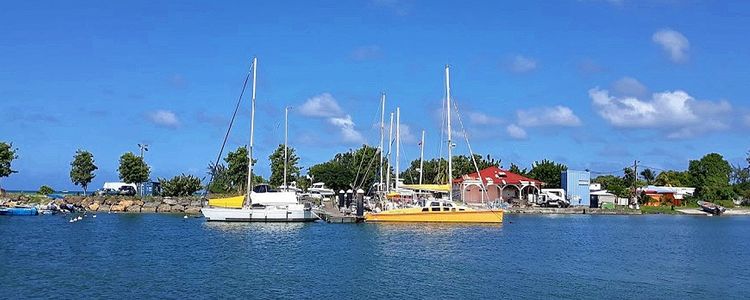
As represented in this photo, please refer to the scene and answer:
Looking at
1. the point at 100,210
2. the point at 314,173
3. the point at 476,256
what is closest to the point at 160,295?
the point at 476,256

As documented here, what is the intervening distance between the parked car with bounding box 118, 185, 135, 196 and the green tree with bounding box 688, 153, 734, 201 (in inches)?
3745

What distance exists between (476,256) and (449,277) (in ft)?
26.7

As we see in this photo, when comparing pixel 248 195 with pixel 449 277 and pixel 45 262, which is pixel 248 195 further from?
pixel 449 277

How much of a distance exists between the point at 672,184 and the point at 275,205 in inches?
3948

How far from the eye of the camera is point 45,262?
117ft

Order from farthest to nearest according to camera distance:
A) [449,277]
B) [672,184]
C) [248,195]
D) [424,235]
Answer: [672,184] → [248,195] → [424,235] → [449,277]

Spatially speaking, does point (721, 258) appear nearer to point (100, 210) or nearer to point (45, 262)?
point (45, 262)


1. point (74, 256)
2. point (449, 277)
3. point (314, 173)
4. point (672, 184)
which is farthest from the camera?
point (672, 184)

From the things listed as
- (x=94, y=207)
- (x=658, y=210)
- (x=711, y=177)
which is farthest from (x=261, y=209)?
(x=711, y=177)

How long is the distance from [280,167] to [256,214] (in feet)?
130

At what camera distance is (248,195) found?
62.0m

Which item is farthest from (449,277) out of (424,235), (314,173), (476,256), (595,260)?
(314,173)

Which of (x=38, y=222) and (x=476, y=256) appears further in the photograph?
(x=38, y=222)

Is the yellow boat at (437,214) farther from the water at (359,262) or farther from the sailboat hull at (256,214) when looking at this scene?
the sailboat hull at (256,214)
